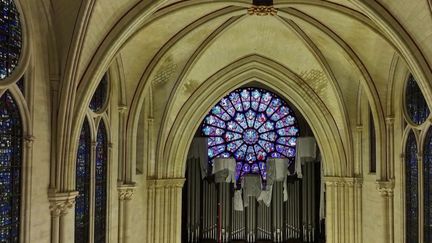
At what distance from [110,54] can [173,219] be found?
7.92 metres

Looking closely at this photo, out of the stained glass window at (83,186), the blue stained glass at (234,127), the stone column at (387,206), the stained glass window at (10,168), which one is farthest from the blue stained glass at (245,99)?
the stained glass window at (10,168)

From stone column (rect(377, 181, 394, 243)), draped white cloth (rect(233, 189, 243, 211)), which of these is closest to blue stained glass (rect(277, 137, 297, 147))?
draped white cloth (rect(233, 189, 243, 211))

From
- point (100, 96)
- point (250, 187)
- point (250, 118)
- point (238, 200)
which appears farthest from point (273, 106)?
point (100, 96)

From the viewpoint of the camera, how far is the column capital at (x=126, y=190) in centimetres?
1301

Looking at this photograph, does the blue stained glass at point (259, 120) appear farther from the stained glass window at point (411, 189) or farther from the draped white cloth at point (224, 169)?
the stained glass window at point (411, 189)

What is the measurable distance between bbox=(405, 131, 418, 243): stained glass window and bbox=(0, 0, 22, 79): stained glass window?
8.41 m

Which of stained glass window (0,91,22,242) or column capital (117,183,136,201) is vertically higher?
stained glass window (0,91,22,242)

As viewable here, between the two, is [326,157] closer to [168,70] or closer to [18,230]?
[168,70]

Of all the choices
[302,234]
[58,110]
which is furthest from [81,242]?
[302,234]

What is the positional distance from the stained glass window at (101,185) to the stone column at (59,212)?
93.9 inches

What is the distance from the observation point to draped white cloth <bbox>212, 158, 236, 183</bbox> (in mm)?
20609

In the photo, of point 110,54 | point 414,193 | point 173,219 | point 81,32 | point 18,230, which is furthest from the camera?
point 173,219

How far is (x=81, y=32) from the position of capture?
9312 millimetres

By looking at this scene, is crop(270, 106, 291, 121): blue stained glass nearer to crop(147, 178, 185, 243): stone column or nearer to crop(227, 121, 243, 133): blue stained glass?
crop(227, 121, 243, 133): blue stained glass
